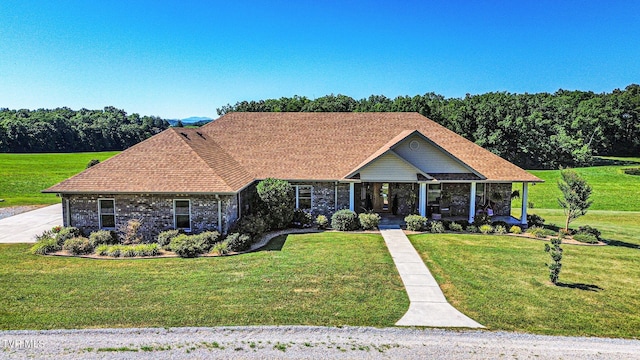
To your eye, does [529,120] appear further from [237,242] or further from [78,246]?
[78,246]

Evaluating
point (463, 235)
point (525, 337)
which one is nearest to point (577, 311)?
point (525, 337)

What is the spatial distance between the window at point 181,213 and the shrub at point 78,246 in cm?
355

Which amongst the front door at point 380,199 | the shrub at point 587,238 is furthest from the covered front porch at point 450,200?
the shrub at point 587,238

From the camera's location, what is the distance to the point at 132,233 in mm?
18141

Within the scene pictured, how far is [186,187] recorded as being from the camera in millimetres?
18141

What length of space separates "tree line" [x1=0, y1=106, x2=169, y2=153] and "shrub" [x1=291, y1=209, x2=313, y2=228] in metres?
60.2

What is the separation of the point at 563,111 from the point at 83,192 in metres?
73.4

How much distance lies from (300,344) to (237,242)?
8412 millimetres

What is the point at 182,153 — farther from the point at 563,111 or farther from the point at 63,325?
the point at 563,111

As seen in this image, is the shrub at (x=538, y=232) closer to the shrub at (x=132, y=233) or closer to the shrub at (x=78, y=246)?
the shrub at (x=132, y=233)

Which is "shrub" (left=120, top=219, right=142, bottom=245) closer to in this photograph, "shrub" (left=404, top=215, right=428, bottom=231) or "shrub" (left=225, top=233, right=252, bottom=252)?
"shrub" (left=225, top=233, right=252, bottom=252)

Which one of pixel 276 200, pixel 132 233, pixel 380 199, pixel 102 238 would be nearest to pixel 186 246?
pixel 132 233

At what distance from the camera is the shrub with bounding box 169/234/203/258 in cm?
1642

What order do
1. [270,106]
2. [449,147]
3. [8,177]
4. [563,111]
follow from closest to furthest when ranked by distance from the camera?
[449,147], [8,177], [270,106], [563,111]
